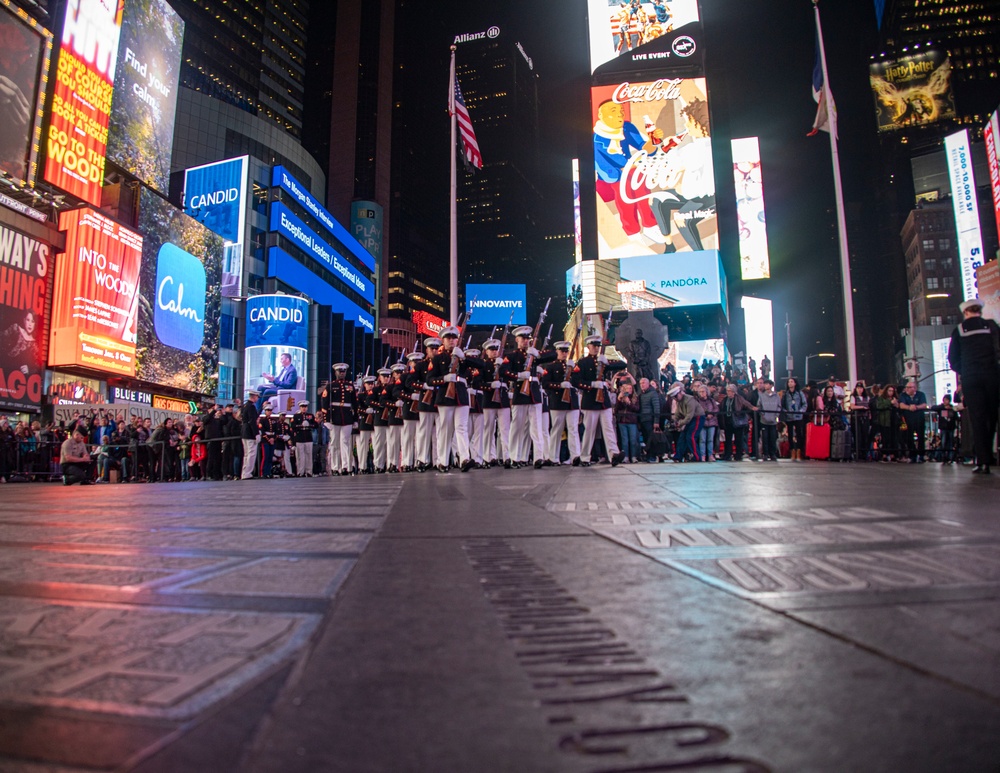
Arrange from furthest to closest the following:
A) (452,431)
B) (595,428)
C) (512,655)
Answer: (452,431) → (595,428) → (512,655)

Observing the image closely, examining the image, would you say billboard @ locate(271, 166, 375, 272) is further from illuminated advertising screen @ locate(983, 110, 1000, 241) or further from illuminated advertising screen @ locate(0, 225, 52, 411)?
illuminated advertising screen @ locate(983, 110, 1000, 241)

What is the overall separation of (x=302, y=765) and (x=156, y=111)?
47.3 metres

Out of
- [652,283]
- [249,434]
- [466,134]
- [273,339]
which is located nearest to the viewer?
[249,434]

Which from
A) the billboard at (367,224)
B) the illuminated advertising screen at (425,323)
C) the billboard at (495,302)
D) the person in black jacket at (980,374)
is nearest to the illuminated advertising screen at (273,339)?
the billboard at (495,302)

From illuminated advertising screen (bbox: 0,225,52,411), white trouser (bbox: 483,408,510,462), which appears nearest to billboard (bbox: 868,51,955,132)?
white trouser (bbox: 483,408,510,462)

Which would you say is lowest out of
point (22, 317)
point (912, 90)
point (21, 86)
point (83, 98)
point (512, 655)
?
point (512, 655)

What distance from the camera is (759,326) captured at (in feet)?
215

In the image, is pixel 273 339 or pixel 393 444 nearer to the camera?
pixel 393 444

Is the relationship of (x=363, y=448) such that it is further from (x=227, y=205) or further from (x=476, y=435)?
(x=227, y=205)

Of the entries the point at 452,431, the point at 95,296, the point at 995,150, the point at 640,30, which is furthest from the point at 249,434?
the point at 995,150

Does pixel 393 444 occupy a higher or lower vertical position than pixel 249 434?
lower

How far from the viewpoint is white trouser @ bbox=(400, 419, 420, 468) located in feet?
53.9

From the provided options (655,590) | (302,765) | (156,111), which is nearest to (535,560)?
(655,590)

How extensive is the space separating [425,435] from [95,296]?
75.9ft
